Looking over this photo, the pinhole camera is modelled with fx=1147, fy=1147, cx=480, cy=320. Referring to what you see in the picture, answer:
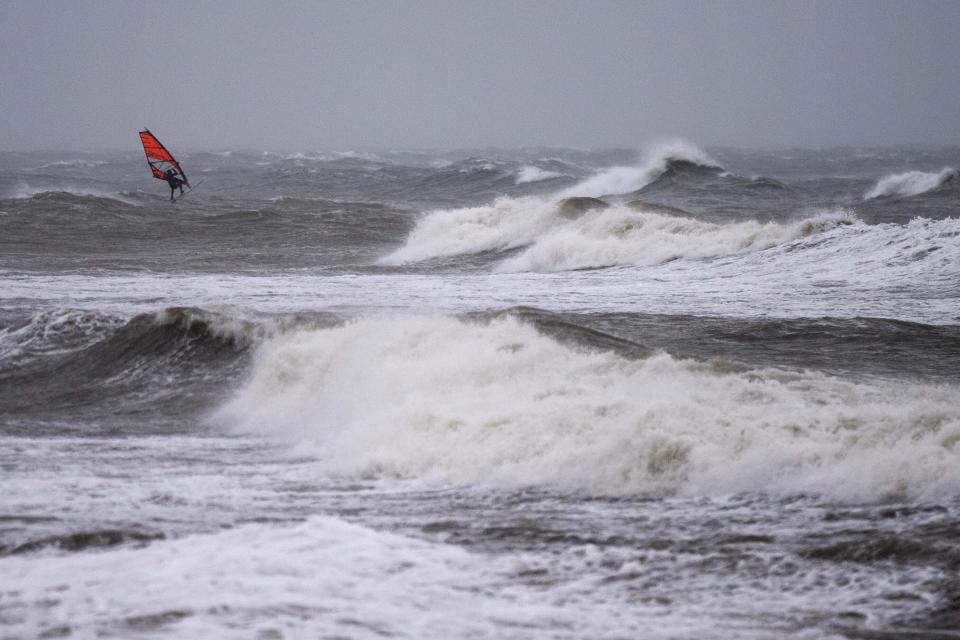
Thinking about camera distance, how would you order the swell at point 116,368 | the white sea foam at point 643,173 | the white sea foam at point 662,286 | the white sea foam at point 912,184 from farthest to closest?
the white sea foam at point 643,173
the white sea foam at point 912,184
the white sea foam at point 662,286
the swell at point 116,368

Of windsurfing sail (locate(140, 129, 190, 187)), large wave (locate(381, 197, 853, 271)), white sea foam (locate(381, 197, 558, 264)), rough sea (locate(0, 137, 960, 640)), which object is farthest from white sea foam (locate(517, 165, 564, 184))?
rough sea (locate(0, 137, 960, 640))

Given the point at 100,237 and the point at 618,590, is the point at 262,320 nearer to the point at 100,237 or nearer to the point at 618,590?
the point at 618,590

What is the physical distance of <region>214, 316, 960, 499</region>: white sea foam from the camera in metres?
7.48

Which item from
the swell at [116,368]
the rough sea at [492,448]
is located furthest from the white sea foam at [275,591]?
the swell at [116,368]

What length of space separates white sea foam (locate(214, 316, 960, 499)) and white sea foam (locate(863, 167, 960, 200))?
2682cm

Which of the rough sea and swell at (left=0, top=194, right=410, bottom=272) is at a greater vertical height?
swell at (left=0, top=194, right=410, bottom=272)

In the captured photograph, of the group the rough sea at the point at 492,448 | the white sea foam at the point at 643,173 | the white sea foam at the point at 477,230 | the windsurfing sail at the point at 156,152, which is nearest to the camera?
the rough sea at the point at 492,448

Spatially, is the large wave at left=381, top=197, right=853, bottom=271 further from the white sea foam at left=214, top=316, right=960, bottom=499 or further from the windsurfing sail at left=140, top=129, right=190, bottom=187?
the white sea foam at left=214, top=316, right=960, bottom=499

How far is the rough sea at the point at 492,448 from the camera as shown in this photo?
5488 mm

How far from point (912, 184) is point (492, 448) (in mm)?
31481

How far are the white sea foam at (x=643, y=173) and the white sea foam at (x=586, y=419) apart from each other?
28483 mm

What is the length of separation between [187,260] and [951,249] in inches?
531

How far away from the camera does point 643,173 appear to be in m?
42.2

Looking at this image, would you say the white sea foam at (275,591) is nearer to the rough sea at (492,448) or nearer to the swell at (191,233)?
the rough sea at (492,448)
